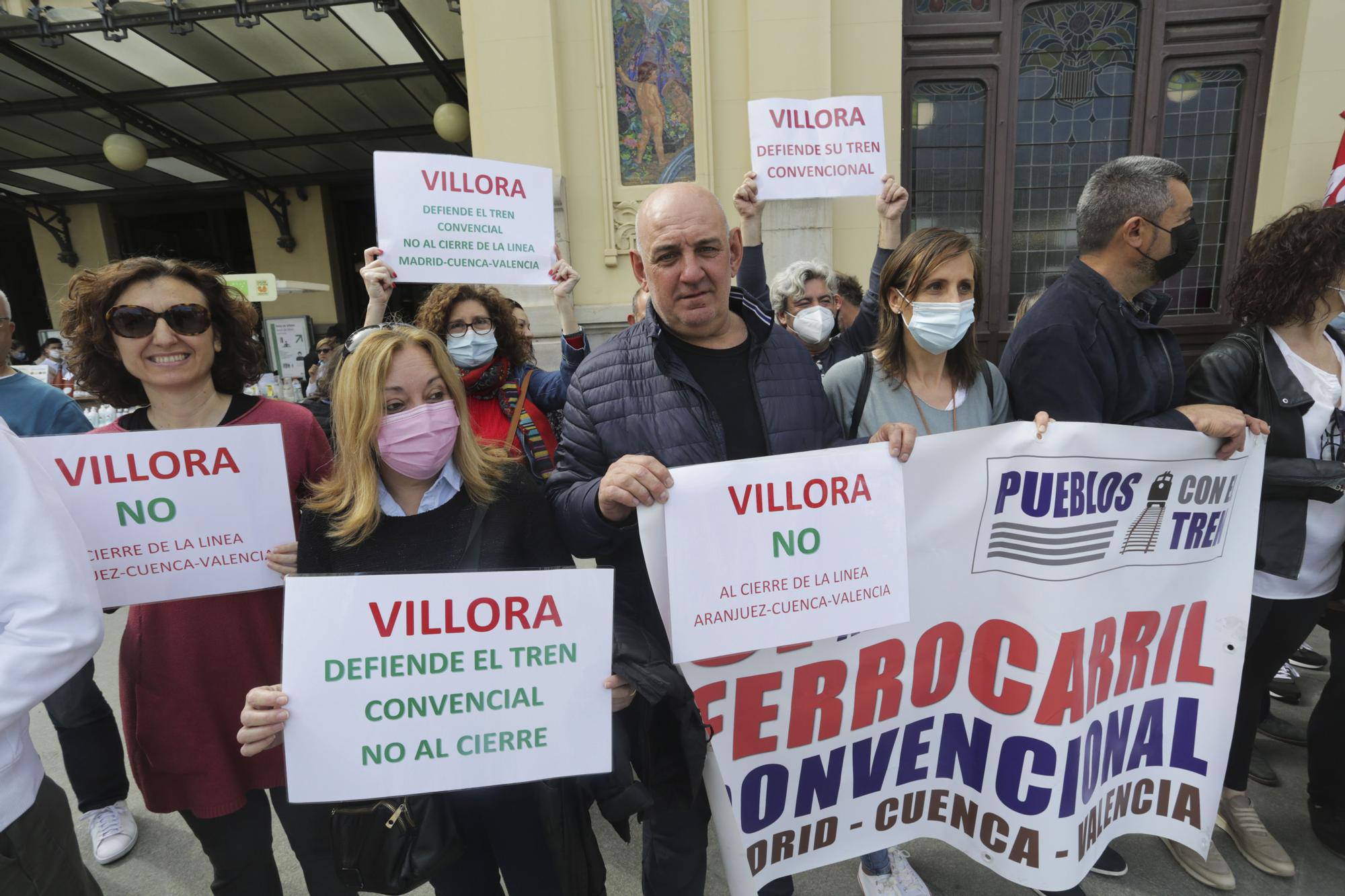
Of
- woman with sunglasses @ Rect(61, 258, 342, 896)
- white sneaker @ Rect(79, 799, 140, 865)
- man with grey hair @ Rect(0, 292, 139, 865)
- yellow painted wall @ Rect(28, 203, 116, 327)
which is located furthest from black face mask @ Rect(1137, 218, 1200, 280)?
yellow painted wall @ Rect(28, 203, 116, 327)

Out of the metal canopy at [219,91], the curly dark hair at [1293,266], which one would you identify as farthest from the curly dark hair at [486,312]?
the metal canopy at [219,91]

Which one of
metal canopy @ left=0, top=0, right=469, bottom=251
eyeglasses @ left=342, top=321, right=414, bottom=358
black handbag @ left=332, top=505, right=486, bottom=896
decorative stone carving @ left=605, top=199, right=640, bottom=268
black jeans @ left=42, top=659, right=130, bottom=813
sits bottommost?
black jeans @ left=42, top=659, right=130, bottom=813

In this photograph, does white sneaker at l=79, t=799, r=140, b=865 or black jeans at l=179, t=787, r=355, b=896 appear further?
white sneaker at l=79, t=799, r=140, b=865

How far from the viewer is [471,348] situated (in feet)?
9.04

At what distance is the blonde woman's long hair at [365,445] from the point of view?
1590mm

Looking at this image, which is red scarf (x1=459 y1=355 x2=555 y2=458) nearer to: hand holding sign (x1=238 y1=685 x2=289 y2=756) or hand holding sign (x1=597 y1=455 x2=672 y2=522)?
hand holding sign (x1=597 y1=455 x2=672 y2=522)

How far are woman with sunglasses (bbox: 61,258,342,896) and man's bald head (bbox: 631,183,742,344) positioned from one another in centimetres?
107

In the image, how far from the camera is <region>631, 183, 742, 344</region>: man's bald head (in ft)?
5.66

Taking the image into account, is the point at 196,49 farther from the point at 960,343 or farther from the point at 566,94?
the point at 960,343

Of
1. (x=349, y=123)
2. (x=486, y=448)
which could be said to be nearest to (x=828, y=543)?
(x=486, y=448)

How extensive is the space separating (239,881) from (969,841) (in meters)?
2.07

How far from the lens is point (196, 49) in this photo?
8.23 m

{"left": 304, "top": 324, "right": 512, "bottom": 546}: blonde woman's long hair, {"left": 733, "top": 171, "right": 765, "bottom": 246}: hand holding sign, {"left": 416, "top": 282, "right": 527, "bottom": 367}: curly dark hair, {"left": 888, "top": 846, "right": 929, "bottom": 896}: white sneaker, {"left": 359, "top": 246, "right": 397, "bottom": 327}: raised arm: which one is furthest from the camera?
{"left": 416, "top": 282, "right": 527, "bottom": 367}: curly dark hair

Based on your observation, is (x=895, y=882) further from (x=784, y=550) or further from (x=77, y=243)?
(x=77, y=243)
